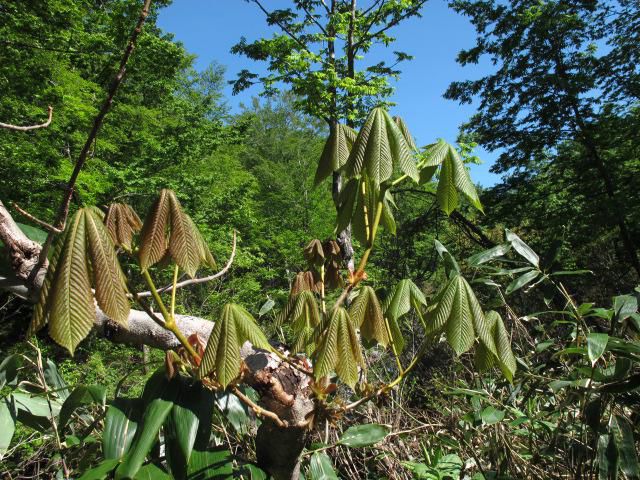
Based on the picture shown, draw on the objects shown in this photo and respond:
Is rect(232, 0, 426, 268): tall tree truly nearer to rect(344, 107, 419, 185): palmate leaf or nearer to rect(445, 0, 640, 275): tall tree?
rect(445, 0, 640, 275): tall tree

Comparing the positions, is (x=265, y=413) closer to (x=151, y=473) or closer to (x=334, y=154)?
(x=151, y=473)

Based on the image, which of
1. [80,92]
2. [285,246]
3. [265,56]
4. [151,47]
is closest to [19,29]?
[80,92]

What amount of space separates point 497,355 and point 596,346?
9.9 inches

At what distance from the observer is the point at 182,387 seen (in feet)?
2.60

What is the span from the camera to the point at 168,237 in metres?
0.76

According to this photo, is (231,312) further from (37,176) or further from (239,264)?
(239,264)

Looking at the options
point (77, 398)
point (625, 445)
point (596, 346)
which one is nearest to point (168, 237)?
point (77, 398)

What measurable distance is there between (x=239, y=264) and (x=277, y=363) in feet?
30.6

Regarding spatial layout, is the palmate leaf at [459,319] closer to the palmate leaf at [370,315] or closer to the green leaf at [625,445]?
the palmate leaf at [370,315]

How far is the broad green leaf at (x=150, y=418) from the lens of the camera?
2.24ft

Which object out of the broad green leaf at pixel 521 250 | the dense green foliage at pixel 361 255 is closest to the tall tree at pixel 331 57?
the dense green foliage at pixel 361 255

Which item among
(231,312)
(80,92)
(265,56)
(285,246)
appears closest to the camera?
(231,312)

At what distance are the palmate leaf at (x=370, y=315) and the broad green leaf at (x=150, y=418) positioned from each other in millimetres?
382

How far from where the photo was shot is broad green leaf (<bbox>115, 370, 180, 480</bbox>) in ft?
2.24
